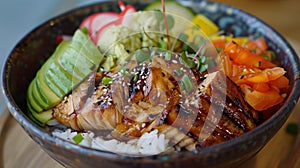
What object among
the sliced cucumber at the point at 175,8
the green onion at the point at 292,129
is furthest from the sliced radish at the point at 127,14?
the green onion at the point at 292,129

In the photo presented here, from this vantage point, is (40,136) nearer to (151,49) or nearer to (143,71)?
(143,71)

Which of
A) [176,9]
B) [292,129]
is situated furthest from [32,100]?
[292,129]

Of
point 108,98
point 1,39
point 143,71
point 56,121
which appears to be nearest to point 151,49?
point 143,71

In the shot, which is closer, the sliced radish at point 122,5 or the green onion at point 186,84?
the green onion at point 186,84

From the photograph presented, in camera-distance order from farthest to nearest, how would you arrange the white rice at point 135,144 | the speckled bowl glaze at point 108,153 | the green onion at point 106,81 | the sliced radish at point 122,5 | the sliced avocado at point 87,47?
1. the sliced radish at point 122,5
2. the sliced avocado at point 87,47
3. the green onion at point 106,81
4. the white rice at point 135,144
5. the speckled bowl glaze at point 108,153

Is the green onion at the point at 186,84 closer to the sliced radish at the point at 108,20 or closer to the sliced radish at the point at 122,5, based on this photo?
the sliced radish at the point at 108,20

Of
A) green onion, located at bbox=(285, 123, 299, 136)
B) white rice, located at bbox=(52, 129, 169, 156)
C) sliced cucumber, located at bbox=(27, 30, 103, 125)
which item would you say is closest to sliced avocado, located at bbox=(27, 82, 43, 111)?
sliced cucumber, located at bbox=(27, 30, 103, 125)

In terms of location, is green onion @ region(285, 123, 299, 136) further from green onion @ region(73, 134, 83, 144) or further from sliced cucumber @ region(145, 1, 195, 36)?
green onion @ region(73, 134, 83, 144)
